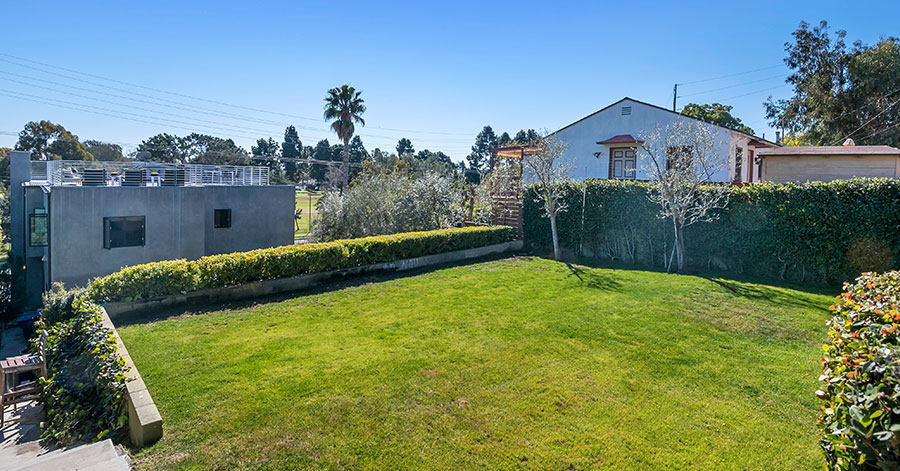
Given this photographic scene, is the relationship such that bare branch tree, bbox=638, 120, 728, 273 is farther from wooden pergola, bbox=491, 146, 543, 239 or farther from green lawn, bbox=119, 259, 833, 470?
wooden pergola, bbox=491, 146, 543, 239

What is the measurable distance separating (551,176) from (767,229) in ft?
19.9

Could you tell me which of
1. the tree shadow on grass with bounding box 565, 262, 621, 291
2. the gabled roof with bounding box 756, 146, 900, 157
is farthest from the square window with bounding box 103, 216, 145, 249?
the gabled roof with bounding box 756, 146, 900, 157

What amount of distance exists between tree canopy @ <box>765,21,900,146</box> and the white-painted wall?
9262mm

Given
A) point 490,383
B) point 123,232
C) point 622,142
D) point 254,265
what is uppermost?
point 622,142

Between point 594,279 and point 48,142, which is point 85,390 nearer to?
point 594,279

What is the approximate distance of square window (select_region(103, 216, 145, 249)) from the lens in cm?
1277

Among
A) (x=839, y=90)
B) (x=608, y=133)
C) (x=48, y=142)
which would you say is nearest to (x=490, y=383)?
(x=608, y=133)

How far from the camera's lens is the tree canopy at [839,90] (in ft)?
76.1

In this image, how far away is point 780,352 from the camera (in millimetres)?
6309

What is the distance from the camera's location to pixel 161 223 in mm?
13773

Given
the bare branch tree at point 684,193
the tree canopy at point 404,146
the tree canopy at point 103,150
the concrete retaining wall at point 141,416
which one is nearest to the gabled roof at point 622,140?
the bare branch tree at point 684,193

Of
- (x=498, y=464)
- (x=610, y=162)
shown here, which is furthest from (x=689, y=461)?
(x=610, y=162)

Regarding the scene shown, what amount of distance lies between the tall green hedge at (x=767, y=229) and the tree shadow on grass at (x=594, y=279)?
7.67 feet

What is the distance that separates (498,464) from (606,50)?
16692 mm
